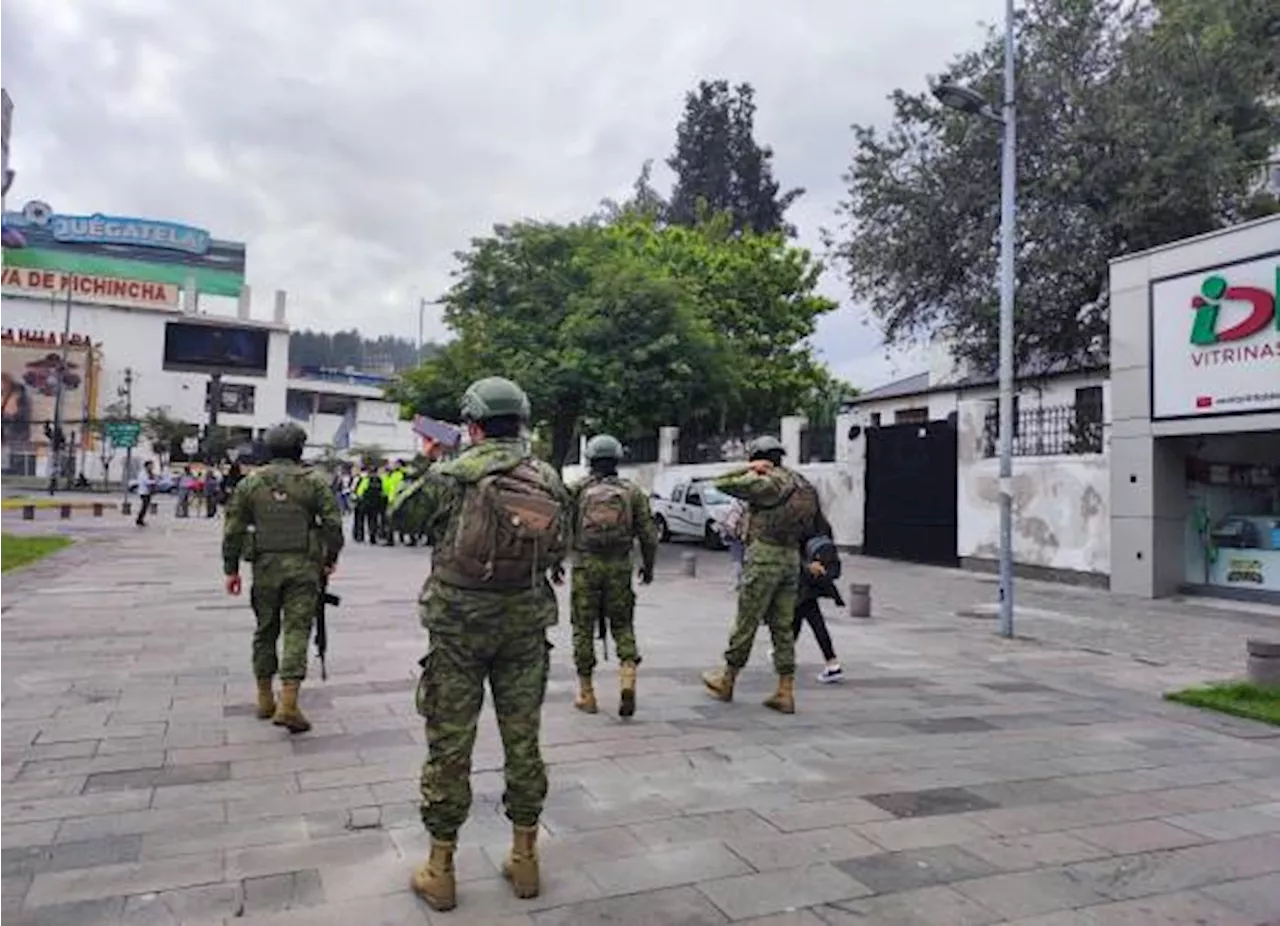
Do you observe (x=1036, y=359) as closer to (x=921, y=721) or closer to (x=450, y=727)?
(x=921, y=721)

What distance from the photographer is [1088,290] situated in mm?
19688

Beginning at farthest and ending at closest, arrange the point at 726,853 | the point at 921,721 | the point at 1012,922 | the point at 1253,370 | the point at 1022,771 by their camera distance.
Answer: the point at 1253,370, the point at 921,721, the point at 1022,771, the point at 726,853, the point at 1012,922

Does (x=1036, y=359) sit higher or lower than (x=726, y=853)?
higher

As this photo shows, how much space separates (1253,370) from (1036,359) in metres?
10.1

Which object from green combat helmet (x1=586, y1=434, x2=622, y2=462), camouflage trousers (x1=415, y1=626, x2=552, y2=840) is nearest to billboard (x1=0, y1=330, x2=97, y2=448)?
green combat helmet (x1=586, y1=434, x2=622, y2=462)

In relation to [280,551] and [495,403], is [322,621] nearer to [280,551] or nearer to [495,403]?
[280,551]

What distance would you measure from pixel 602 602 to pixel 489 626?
2.77 metres

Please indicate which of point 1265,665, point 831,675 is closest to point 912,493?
point 1265,665

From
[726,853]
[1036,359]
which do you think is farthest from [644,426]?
[726,853]

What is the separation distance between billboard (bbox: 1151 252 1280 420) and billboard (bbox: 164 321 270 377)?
7797cm

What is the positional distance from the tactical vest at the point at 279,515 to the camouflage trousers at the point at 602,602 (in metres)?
1.66

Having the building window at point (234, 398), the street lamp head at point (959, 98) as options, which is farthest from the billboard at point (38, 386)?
the street lamp head at point (959, 98)

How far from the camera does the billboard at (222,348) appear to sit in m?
81.1

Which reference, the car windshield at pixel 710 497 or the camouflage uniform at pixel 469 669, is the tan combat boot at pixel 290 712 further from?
the car windshield at pixel 710 497
